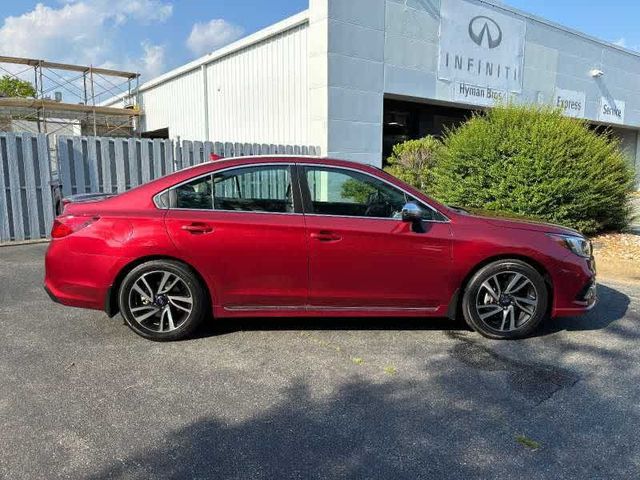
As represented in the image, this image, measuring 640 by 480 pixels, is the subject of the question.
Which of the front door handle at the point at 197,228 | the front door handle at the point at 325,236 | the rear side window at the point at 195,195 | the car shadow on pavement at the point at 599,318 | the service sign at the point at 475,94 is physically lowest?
the car shadow on pavement at the point at 599,318

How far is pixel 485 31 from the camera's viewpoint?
1414 cm

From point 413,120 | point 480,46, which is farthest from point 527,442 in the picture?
point 413,120

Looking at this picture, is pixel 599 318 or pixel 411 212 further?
pixel 599 318

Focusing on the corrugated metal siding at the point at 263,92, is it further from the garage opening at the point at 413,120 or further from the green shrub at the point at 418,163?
the garage opening at the point at 413,120

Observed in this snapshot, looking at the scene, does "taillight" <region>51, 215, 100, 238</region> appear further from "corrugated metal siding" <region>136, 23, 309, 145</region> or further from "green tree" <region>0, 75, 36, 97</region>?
"green tree" <region>0, 75, 36, 97</region>

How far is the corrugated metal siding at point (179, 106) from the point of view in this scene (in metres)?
16.8

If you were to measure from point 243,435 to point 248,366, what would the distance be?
930 mm

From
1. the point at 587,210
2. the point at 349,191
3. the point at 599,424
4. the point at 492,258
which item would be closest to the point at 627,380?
the point at 599,424

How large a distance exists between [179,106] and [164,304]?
15773 mm

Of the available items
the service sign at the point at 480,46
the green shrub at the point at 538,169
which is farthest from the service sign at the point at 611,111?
the green shrub at the point at 538,169

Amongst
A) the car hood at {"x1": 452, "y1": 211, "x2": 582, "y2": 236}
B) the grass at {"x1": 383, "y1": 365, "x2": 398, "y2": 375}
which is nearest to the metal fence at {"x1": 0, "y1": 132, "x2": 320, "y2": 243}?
the car hood at {"x1": 452, "y1": 211, "x2": 582, "y2": 236}

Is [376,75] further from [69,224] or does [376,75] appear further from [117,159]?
[69,224]

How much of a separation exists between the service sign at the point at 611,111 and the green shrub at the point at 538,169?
12393 mm

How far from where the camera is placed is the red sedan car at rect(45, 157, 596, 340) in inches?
158
